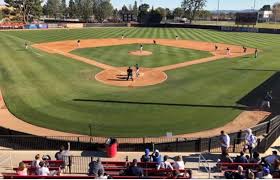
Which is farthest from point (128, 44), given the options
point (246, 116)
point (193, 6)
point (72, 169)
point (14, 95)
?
point (193, 6)

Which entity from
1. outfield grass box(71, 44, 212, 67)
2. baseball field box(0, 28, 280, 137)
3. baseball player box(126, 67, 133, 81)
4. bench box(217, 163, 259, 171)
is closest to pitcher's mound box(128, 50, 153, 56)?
outfield grass box(71, 44, 212, 67)

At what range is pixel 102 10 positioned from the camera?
162000 millimetres

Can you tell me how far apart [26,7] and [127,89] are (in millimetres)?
107314

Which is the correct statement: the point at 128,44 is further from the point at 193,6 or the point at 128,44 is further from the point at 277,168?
the point at 193,6

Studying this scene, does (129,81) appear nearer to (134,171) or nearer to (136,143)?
(136,143)

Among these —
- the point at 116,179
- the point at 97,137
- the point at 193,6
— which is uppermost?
the point at 193,6

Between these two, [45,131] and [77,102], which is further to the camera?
[77,102]

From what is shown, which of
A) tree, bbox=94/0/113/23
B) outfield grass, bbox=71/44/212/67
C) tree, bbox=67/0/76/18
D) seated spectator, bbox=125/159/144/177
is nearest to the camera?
seated spectator, bbox=125/159/144/177

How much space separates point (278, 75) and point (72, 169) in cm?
3343

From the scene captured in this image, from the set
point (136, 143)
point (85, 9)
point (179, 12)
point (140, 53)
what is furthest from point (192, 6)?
point (136, 143)

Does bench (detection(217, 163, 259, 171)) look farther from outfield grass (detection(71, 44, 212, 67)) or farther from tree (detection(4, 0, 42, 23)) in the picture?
tree (detection(4, 0, 42, 23))

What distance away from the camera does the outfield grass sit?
4850 centimetres

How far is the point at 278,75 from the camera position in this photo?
1663 inches

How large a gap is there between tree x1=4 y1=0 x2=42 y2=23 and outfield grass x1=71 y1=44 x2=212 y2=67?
7674 centimetres
